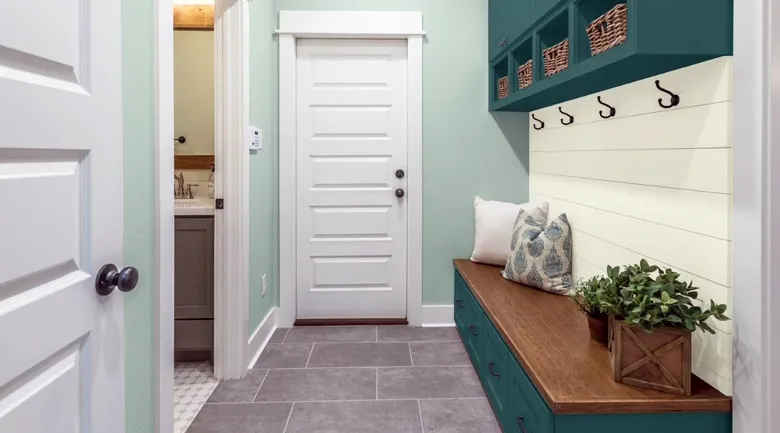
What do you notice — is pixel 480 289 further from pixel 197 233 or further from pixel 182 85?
pixel 182 85

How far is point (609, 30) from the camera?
1654 mm

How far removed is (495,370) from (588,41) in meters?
1.37

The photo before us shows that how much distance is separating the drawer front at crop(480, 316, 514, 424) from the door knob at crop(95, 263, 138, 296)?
1351 millimetres

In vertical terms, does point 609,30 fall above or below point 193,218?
above

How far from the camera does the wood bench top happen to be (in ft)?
4.51

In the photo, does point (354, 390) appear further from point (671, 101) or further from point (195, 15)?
point (195, 15)

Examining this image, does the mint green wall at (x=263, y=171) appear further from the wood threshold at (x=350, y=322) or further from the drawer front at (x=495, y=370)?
the drawer front at (x=495, y=370)

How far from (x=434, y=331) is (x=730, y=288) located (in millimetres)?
2103

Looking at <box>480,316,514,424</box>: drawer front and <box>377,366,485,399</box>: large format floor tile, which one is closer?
<box>480,316,514,424</box>: drawer front

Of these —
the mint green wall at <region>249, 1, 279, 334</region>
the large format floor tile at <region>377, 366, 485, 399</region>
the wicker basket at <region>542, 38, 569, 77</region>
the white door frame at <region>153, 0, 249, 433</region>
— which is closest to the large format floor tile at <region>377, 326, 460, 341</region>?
the large format floor tile at <region>377, 366, 485, 399</region>

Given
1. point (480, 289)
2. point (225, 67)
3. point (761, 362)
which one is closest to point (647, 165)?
point (761, 362)

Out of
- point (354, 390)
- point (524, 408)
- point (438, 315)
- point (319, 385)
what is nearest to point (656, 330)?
point (524, 408)

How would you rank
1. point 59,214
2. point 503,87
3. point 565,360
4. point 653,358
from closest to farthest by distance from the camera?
1. point 59,214
2. point 653,358
3. point 565,360
4. point 503,87

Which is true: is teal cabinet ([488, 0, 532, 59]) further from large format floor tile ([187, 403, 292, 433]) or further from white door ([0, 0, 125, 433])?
large format floor tile ([187, 403, 292, 433])
